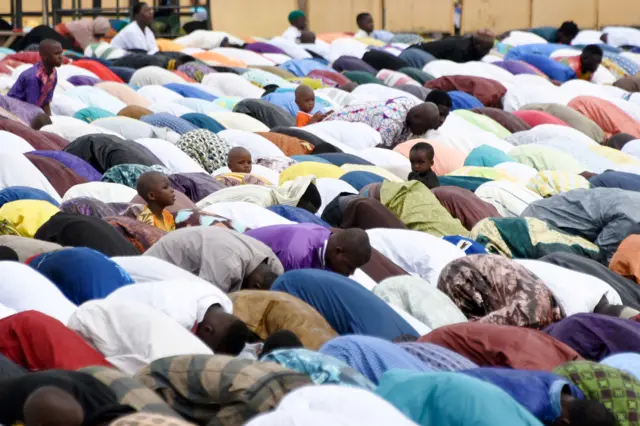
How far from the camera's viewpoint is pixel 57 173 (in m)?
7.83

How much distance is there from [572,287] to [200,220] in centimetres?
163

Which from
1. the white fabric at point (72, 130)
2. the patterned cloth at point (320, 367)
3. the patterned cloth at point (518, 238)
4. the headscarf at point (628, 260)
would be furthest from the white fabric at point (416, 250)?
the patterned cloth at point (320, 367)

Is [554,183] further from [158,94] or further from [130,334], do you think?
[130,334]

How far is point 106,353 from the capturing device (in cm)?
487

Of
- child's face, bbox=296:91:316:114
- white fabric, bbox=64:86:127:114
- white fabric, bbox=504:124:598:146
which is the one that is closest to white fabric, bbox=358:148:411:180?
child's face, bbox=296:91:316:114

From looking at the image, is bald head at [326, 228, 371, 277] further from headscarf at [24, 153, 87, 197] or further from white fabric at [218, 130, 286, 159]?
white fabric at [218, 130, 286, 159]

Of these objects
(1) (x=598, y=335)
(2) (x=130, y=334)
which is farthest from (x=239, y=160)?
(2) (x=130, y=334)

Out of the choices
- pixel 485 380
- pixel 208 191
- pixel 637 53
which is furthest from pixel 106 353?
pixel 637 53

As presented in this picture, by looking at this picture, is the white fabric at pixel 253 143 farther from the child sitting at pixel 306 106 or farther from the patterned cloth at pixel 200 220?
the patterned cloth at pixel 200 220

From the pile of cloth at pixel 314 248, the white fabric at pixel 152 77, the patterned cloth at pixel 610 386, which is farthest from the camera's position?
the white fabric at pixel 152 77

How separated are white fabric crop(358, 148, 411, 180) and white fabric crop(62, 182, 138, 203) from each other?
218cm

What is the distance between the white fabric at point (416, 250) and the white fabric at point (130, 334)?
220 centimetres

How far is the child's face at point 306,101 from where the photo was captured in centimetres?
1075

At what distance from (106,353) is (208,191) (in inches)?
124
